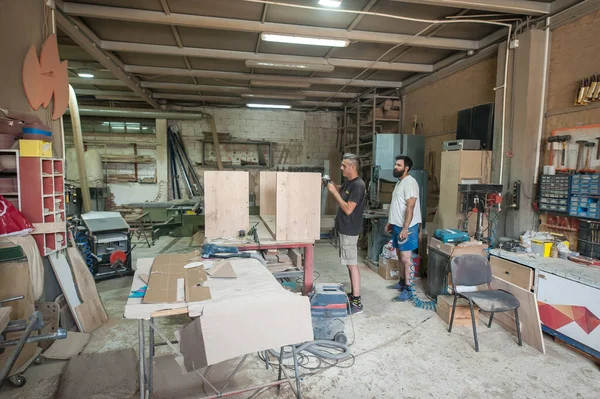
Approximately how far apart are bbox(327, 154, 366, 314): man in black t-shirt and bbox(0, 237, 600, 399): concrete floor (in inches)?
13.5

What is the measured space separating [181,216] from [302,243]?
4128mm

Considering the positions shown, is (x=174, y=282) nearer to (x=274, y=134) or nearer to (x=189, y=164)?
(x=189, y=164)

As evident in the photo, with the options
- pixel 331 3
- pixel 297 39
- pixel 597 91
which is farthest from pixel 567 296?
pixel 297 39

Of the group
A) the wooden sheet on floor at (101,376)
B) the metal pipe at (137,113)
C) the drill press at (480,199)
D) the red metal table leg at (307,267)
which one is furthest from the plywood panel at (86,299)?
the metal pipe at (137,113)

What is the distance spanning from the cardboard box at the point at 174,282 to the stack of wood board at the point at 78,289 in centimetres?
119

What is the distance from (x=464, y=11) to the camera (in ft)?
11.3

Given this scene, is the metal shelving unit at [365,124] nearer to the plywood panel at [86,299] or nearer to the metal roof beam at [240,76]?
the metal roof beam at [240,76]

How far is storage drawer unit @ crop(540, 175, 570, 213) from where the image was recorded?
297 cm

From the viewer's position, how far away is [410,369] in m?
2.34

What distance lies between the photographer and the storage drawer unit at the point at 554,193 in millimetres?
2967

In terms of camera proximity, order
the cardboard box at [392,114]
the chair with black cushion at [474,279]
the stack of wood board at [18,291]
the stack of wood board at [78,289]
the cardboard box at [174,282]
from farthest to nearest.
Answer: the cardboard box at [392,114] → the stack of wood board at [78,289] → the chair with black cushion at [474,279] → the stack of wood board at [18,291] → the cardboard box at [174,282]

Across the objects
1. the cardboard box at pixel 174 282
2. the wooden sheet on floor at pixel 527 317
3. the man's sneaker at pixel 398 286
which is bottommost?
the man's sneaker at pixel 398 286

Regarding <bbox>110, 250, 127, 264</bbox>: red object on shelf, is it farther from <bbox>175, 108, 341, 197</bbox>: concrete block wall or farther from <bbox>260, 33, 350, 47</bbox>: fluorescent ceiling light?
<bbox>175, 108, 341, 197</bbox>: concrete block wall

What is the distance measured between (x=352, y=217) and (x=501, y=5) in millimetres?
2378
